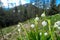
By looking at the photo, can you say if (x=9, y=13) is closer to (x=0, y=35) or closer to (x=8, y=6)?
(x=8, y=6)

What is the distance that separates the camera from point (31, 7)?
10945mm

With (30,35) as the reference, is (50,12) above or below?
below

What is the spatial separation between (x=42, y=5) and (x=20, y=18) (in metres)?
1.23

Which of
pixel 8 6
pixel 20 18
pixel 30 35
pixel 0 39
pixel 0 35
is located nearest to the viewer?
pixel 30 35

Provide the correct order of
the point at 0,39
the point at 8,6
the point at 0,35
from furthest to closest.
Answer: the point at 8,6
the point at 0,35
the point at 0,39

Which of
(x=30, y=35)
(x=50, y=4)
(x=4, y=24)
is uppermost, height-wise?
(x=30, y=35)

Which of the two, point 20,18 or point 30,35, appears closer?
point 30,35

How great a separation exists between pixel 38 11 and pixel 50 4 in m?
0.70

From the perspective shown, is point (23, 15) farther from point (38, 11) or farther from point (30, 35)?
point (30, 35)

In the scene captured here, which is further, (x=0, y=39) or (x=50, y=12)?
(x=50, y=12)

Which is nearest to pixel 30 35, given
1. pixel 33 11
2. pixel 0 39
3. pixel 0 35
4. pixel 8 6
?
pixel 0 39

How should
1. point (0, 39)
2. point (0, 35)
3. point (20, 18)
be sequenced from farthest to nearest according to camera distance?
1. point (20, 18)
2. point (0, 35)
3. point (0, 39)

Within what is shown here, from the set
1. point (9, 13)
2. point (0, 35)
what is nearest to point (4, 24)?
point (9, 13)

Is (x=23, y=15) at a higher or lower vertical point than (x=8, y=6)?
lower
